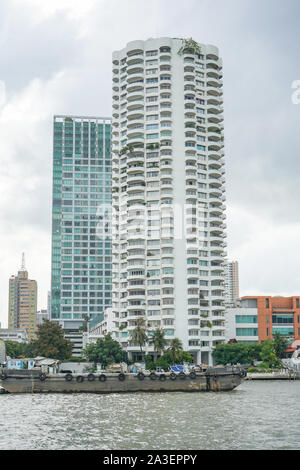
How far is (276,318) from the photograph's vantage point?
435 feet

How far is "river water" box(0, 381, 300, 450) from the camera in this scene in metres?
32.1

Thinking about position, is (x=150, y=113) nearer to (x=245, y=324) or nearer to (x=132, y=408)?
(x=245, y=324)

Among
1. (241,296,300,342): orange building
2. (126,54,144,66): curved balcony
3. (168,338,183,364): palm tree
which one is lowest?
(168,338,183,364): palm tree

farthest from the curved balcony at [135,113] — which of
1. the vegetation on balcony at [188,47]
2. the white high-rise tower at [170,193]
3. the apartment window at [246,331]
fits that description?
the apartment window at [246,331]

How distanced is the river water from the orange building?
72.6 m

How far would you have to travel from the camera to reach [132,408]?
164 ft

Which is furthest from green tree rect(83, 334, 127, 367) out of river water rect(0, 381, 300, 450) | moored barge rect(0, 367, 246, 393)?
river water rect(0, 381, 300, 450)

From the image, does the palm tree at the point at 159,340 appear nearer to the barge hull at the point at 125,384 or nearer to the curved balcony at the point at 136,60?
the barge hull at the point at 125,384

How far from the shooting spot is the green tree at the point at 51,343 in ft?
363

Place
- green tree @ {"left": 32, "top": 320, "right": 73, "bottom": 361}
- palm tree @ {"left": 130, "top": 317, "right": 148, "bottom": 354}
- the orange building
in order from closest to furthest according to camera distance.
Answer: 1. green tree @ {"left": 32, "top": 320, "right": 73, "bottom": 361}
2. palm tree @ {"left": 130, "top": 317, "right": 148, "bottom": 354}
3. the orange building

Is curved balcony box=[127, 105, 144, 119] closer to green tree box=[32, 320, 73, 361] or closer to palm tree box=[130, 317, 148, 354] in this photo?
palm tree box=[130, 317, 148, 354]

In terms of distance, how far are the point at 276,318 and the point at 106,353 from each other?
4421 cm

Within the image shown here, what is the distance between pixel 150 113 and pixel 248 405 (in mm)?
93784
